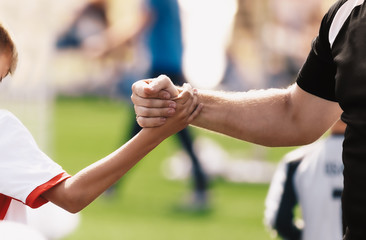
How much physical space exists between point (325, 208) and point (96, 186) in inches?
55.2

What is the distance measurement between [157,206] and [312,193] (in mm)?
4020

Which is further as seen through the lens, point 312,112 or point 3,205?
point 312,112

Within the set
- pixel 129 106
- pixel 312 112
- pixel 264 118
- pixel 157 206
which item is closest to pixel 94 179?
pixel 264 118

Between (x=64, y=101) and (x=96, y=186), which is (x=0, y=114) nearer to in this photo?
(x=96, y=186)

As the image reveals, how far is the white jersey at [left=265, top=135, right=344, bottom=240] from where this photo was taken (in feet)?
12.7

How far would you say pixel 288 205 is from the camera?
399 centimetres

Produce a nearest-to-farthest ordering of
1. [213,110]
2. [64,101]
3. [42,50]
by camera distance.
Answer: [213,110] → [42,50] → [64,101]

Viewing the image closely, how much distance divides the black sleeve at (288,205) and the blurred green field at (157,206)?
2.64 meters

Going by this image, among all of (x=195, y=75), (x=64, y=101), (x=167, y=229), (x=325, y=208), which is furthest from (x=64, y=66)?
(x=325, y=208)

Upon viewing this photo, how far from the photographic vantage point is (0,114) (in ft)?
9.30

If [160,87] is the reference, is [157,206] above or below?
below

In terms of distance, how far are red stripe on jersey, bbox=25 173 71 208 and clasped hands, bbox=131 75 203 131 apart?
Answer: 414mm

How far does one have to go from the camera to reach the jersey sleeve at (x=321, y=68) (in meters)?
3.06

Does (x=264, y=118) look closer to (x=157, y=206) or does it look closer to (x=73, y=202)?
(x=73, y=202)
